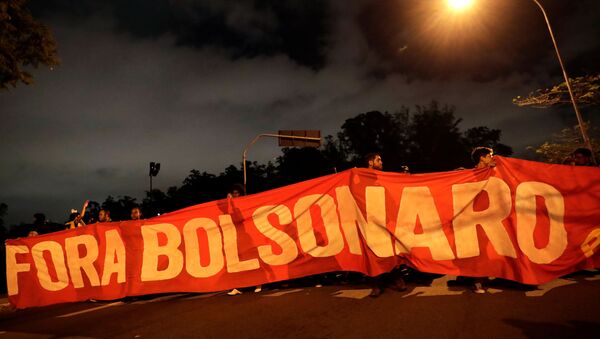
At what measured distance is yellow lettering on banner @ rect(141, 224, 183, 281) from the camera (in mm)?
6613

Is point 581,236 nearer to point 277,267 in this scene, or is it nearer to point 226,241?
point 277,267

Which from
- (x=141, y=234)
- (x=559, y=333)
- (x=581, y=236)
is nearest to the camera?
(x=559, y=333)

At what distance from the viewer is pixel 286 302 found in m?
5.18

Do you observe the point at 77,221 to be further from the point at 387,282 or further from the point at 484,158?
the point at 484,158

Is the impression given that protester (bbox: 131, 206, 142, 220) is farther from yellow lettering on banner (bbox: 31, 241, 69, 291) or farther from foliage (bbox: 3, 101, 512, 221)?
foliage (bbox: 3, 101, 512, 221)

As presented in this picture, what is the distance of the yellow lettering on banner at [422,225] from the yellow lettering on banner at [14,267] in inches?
282

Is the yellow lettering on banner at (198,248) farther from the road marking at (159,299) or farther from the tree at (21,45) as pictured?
the tree at (21,45)

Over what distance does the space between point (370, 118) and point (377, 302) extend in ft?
177

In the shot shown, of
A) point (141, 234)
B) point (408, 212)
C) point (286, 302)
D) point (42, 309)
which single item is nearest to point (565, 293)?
point (408, 212)

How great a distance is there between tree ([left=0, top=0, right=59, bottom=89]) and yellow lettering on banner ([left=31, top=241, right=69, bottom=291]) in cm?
723

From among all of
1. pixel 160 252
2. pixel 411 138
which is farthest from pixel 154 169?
pixel 411 138

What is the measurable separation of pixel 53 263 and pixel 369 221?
20.2 feet

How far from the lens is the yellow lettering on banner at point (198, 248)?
21.1 feet

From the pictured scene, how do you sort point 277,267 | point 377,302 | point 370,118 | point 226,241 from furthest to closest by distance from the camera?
point 370,118, point 226,241, point 277,267, point 377,302
